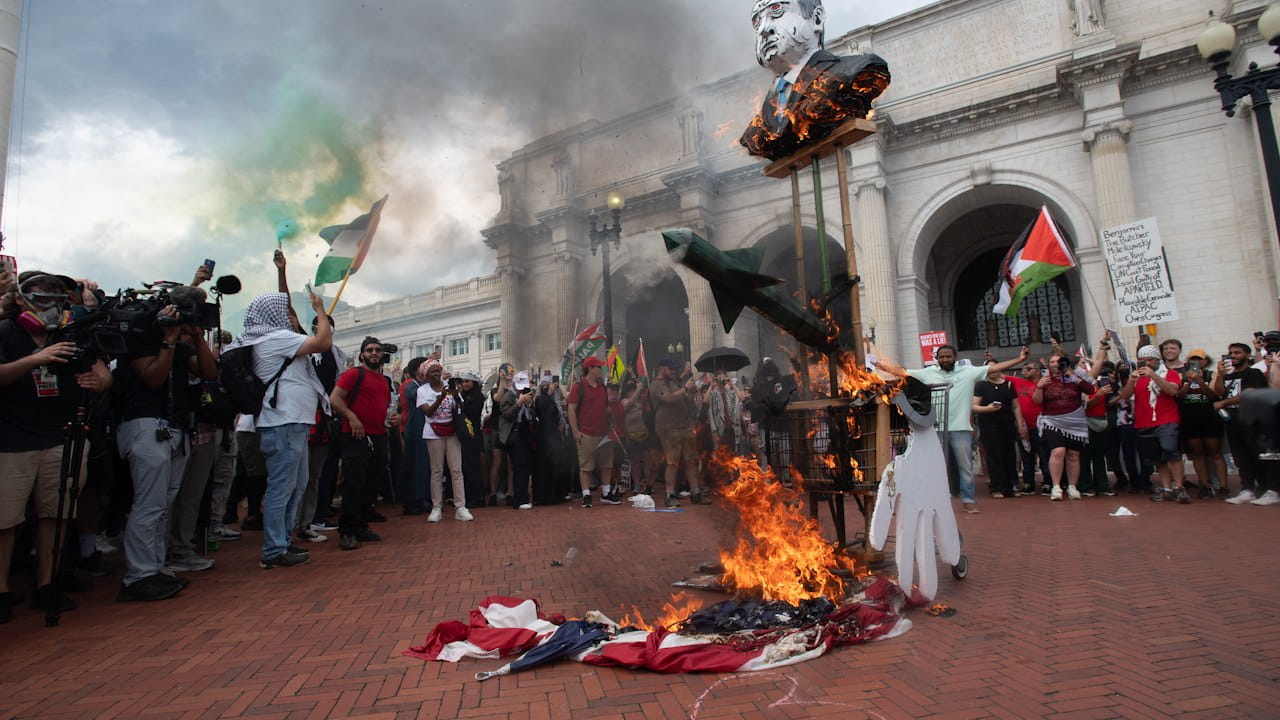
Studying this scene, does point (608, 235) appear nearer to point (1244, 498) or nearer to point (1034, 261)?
point (1034, 261)

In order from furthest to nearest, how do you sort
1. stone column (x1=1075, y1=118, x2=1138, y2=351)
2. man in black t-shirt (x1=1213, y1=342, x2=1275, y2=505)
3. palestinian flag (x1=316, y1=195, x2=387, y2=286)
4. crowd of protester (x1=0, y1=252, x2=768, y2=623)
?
stone column (x1=1075, y1=118, x2=1138, y2=351) < man in black t-shirt (x1=1213, y1=342, x2=1275, y2=505) < palestinian flag (x1=316, y1=195, x2=387, y2=286) < crowd of protester (x1=0, y1=252, x2=768, y2=623)

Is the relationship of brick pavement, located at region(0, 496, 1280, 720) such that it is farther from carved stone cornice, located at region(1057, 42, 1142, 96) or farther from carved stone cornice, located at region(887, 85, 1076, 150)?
carved stone cornice, located at region(887, 85, 1076, 150)

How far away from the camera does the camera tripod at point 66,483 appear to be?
362cm

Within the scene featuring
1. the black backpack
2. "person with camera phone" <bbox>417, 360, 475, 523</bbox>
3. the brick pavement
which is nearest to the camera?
the brick pavement

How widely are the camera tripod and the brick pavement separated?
0.43 feet

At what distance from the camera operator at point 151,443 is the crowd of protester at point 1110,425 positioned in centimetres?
710

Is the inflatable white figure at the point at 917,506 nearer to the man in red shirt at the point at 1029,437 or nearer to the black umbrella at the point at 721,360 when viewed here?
the man in red shirt at the point at 1029,437

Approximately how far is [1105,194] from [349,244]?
17938mm

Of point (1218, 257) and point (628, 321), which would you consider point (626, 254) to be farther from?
point (1218, 257)

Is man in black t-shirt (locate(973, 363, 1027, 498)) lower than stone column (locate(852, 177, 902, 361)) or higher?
lower

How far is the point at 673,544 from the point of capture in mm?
5617

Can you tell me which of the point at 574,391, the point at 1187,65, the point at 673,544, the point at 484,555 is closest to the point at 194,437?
the point at 484,555

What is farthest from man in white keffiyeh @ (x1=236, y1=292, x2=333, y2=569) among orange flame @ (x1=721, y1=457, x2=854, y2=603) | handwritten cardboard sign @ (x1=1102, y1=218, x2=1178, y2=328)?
handwritten cardboard sign @ (x1=1102, y1=218, x2=1178, y2=328)

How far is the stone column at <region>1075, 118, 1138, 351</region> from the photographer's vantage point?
15680 millimetres
